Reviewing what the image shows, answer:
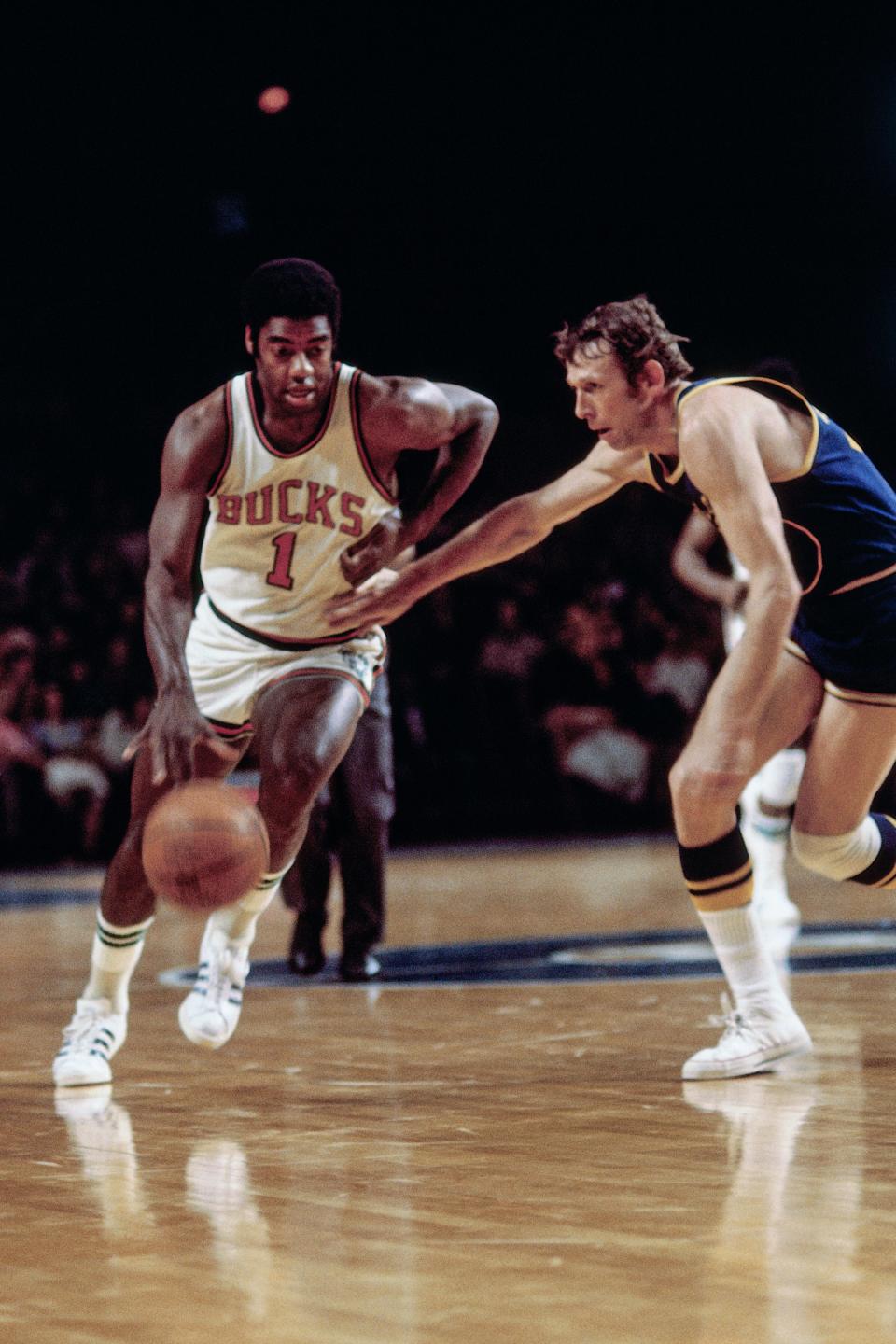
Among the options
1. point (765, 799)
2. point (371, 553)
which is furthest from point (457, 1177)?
point (765, 799)

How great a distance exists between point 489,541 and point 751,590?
89 centimetres

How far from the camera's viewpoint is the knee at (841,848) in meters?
4.25

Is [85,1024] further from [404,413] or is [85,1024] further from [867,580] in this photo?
[867,580]

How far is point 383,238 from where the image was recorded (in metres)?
13.6

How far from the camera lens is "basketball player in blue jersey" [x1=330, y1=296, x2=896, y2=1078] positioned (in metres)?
3.74

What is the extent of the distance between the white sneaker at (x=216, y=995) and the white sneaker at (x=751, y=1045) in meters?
1.05

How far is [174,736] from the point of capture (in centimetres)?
400

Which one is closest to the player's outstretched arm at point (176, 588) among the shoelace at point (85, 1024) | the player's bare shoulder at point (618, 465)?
the shoelace at point (85, 1024)

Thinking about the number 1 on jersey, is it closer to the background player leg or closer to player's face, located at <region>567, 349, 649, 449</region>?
player's face, located at <region>567, 349, 649, 449</region>

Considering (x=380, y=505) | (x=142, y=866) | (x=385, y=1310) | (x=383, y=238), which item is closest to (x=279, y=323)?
(x=380, y=505)

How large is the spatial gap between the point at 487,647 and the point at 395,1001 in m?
7.74

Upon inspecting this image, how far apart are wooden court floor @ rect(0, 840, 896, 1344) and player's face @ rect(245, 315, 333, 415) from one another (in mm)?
1529

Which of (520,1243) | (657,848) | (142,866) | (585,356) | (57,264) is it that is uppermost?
(57,264)

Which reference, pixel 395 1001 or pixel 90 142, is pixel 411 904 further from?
pixel 90 142
